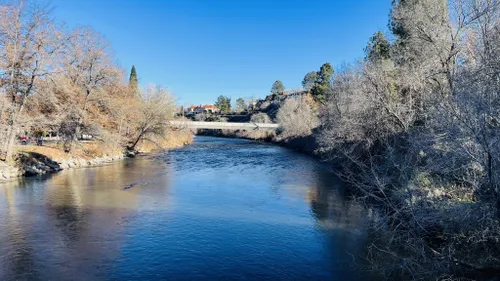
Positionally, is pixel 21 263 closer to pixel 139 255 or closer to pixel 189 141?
pixel 139 255

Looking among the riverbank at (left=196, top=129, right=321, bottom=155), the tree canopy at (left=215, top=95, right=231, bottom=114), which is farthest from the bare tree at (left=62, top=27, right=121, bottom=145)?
the tree canopy at (left=215, top=95, right=231, bottom=114)

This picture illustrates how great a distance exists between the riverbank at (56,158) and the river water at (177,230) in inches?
78.0

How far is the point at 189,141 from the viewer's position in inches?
2367

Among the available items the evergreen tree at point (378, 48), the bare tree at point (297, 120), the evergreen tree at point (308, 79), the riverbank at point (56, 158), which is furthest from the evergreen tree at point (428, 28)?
the evergreen tree at point (308, 79)

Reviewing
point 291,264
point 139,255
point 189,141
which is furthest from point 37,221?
point 189,141

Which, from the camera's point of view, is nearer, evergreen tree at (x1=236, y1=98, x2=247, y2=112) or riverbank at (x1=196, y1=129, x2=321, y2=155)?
riverbank at (x1=196, y1=129, x2=321, y2=155)

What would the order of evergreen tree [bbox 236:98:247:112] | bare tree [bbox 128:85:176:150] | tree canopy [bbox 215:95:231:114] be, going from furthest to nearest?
evergreen tree [bbox 236:98:247:112] < tree canopy [bbox 215:95:231:114] < bare tree [bbox 128:85:176:150]

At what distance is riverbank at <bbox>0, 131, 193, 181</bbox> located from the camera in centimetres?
2259

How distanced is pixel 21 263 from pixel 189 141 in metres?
51.3

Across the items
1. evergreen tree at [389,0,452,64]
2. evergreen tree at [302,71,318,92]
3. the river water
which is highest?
evergreen tree at [302,71,318,92]

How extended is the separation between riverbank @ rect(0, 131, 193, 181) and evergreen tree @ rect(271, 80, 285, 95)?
97.4 m

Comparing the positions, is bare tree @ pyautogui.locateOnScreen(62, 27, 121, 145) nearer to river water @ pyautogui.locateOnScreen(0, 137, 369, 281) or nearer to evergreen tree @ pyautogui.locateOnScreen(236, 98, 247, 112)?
river water @ pyautogui.locateOnScreen(0, 137, 369, 281)

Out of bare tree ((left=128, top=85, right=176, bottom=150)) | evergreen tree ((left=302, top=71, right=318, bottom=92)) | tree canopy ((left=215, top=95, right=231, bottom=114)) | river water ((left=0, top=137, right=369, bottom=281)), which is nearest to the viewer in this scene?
river water ((left=0, top=137, right=369, bottom=281))

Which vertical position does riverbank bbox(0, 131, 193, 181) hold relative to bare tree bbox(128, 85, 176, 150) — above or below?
below
